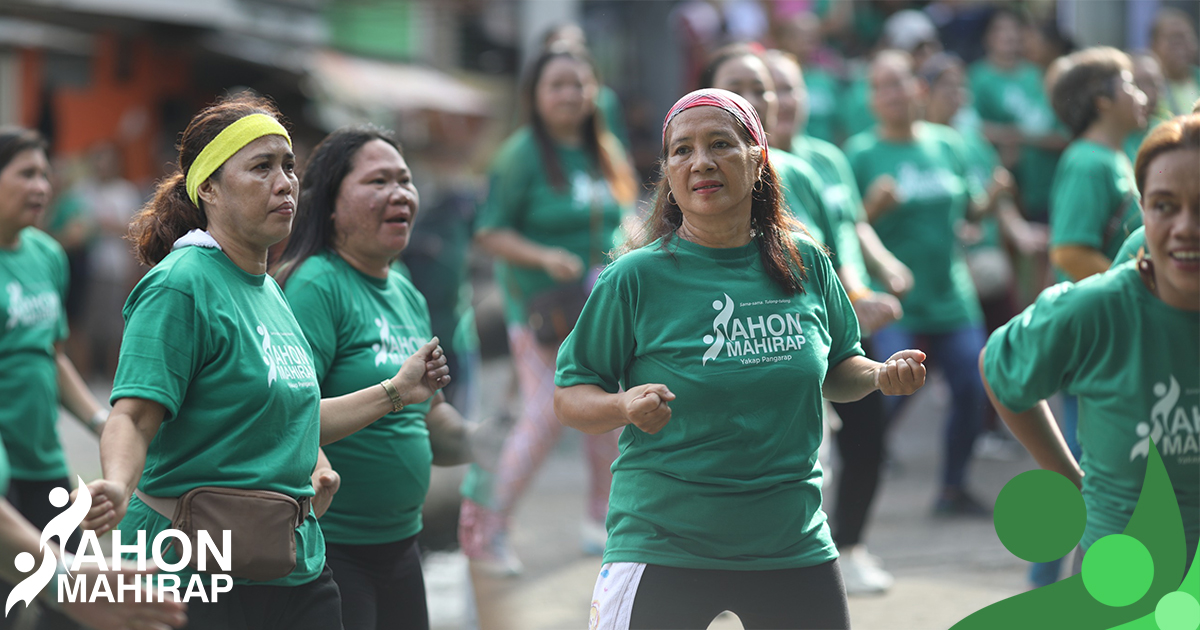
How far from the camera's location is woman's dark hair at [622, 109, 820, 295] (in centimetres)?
317

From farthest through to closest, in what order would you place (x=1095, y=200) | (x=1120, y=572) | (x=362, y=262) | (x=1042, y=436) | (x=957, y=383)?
(x=957, y=383), (x=1095, y=200), (x=362, y=262), (x=1042, y=436), (x=1120, y=572)

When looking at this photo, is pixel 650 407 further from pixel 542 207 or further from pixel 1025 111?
pixel 1025 111

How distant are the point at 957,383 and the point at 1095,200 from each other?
6.64ft

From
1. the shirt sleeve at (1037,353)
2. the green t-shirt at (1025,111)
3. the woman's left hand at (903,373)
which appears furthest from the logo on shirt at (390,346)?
the green t-shirt at (1025,111)

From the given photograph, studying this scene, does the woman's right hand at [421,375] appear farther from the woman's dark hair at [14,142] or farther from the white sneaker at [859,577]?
the white sneaker at [859,577]

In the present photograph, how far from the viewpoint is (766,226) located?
10.8ft

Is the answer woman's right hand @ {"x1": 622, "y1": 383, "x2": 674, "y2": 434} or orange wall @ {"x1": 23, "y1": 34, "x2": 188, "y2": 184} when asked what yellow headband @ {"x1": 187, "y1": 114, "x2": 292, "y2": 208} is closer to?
woman's right hand @ {"x1": 622, "y1": 383, "x2": 674, "y2": 434}

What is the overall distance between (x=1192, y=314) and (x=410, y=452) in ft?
7.17

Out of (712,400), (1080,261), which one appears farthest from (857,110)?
(712,400)

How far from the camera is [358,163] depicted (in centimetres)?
390

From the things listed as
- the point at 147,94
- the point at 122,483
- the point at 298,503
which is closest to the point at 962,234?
the point at 298,503

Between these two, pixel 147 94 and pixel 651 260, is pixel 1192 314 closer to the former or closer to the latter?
pixel 651 260

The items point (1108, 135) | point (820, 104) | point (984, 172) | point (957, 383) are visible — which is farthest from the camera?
point (820, 104)

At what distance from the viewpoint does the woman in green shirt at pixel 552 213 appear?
615cm
